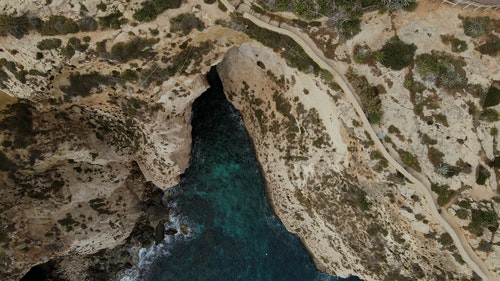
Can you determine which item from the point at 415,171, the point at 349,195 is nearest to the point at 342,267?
the point at 349,195

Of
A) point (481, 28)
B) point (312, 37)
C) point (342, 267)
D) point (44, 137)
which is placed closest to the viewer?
point (481, 28)

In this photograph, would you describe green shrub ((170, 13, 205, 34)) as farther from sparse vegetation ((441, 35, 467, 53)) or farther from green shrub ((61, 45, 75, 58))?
sparse vegetation ((441, 35, 467, 53))

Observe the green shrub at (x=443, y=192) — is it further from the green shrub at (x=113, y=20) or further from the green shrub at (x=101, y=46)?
the green shrub at (x=101, y=46)

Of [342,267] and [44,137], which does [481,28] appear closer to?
[342,267]

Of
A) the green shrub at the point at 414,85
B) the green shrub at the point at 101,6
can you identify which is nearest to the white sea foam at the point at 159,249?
the green shrub at the point at 101,6

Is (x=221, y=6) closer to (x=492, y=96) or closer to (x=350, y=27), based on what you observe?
(x=350, y=27)

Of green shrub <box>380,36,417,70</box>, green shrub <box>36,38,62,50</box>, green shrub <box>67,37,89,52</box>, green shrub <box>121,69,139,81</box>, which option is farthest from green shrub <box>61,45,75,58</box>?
green shrub <box>380,36,417,70</box>
